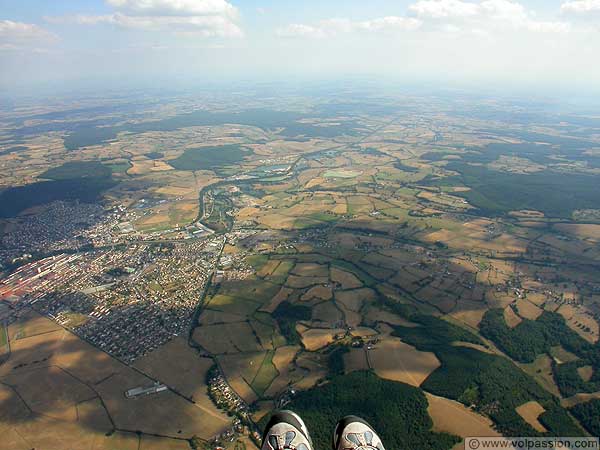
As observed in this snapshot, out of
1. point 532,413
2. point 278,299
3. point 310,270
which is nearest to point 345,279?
point 310,270

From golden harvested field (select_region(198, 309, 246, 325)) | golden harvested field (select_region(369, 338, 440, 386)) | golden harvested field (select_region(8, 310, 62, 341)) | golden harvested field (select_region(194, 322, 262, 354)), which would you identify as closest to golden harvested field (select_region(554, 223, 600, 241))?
golden harvested field (select_region(369, 338, 440, 386))

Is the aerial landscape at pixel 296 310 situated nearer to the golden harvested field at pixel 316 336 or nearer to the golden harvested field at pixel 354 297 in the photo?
the golden harvested field at pixel 316 336

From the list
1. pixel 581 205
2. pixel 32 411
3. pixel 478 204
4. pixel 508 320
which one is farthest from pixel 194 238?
pixel 581 205

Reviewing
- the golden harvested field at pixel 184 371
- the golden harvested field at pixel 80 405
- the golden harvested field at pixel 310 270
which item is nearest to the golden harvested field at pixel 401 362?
the golden harvested field at pixel 184 371

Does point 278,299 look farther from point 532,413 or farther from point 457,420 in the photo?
point 532,413

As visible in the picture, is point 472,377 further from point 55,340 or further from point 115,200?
point 115,200
